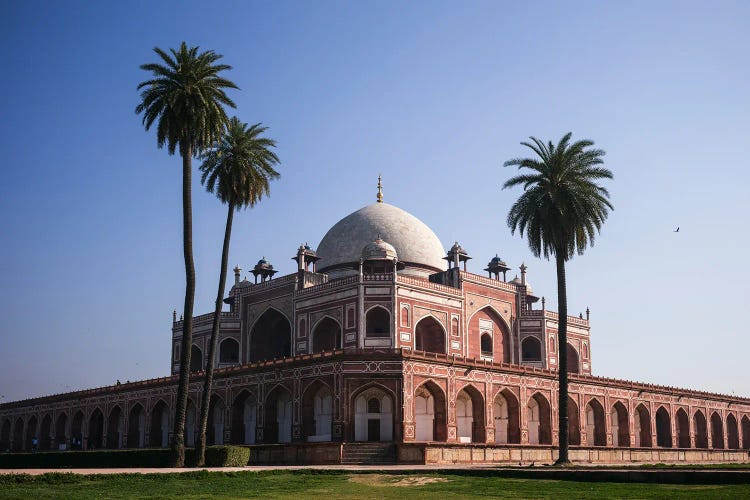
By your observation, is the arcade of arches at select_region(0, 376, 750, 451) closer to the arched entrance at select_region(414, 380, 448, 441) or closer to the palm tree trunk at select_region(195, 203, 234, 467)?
the arched entrance at select_region(414, 380, 448, 441)

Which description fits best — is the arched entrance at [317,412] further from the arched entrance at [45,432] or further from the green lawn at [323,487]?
the arched entrance at [45,432]

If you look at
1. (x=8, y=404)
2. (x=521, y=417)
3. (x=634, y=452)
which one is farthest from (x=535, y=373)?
(x=8, y=404)

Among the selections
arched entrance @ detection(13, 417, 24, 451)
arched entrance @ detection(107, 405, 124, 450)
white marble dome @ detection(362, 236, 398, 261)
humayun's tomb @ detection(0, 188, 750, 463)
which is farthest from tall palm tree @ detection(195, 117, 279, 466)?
arched entrance @ detection(13, 417, 24, 451)

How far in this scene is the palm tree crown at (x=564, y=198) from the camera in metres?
39.7

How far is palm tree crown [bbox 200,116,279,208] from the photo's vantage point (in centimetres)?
3925

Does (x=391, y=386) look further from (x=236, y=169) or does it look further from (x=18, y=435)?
(x=18, y=435)

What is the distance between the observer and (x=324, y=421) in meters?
46.2

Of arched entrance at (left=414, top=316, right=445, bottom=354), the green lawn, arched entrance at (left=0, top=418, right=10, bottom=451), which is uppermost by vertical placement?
arched entrance at (left=414, top=316, right=445, bottom=354)

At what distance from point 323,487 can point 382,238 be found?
43055mm

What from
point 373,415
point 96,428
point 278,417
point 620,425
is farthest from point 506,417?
point 96,428

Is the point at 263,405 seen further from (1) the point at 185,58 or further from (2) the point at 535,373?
(1) the point at 185,58

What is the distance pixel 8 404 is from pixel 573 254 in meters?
61.5

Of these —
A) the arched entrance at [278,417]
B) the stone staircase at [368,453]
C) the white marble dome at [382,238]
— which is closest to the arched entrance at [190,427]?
the arched entrance at [278,417]

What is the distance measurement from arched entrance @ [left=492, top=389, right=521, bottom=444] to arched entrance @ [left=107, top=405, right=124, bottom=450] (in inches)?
1191
